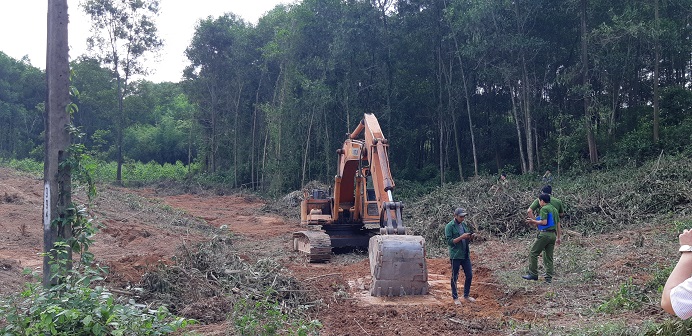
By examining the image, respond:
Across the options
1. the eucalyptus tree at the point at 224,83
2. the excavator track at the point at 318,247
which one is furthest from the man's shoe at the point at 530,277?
the eucalyptus tree at the point at 224,83

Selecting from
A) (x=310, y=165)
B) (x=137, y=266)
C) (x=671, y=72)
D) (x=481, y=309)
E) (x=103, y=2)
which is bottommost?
(x=481, y=309)

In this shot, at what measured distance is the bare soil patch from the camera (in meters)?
6.95

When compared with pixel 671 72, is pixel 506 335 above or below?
below

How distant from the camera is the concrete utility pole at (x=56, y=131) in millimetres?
5715

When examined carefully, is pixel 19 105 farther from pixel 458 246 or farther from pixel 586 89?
pixel 458 246

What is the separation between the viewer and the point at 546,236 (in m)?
8.99

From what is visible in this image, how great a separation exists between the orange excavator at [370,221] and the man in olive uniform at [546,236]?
1.97m

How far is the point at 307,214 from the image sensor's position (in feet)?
45.1

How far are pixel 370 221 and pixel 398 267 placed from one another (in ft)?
13.3

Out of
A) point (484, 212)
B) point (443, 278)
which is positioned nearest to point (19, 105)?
point (484, 212)

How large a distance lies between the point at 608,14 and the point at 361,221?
53.3 feet

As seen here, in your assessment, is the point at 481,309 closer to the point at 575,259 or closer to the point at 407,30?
the point at 575,259

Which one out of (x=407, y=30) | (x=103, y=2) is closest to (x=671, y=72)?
(x=407, y=30)

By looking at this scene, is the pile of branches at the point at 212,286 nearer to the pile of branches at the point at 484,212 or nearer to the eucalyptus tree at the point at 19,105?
the pile of branches at the point at 484,212
